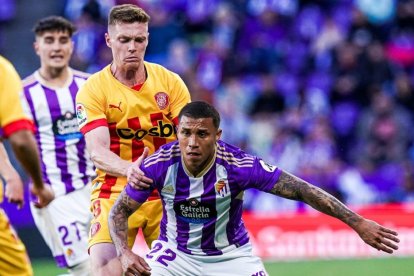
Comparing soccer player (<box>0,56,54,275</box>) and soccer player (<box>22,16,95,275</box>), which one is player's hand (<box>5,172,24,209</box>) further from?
soccer player (<box>22,16,95,275</box>)

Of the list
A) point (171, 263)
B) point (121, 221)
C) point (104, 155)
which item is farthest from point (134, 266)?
point (104, 155)

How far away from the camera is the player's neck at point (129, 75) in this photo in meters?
8.30

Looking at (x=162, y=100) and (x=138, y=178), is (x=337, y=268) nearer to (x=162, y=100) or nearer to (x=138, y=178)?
(x=162, y=100)

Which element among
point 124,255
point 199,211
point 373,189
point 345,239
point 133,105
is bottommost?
point 124,255

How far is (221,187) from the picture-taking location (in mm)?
7582

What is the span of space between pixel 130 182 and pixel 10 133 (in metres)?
1.33

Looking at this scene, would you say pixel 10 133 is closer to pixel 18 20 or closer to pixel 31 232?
pixel 31 232

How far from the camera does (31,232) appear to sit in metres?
15.1

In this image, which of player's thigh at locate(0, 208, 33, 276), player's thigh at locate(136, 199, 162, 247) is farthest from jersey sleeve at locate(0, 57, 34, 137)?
player's thigh at locate(136, 199, 162, 247)

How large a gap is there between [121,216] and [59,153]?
269cm

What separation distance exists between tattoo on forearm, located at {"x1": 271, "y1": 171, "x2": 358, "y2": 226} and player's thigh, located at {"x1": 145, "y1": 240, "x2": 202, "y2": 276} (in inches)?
32.4

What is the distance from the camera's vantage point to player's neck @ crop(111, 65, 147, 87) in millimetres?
8297

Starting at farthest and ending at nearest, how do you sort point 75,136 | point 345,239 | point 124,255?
point 345,239 → point 75,136 → point 124,255

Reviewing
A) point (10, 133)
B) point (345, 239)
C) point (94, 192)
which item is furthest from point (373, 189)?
point (10, 133)
